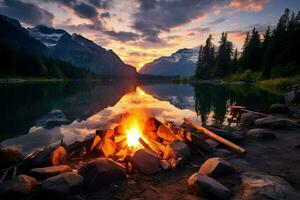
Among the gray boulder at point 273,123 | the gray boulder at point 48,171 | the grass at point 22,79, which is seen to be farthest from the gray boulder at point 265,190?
the grass at point 22,79

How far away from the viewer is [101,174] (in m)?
7.10

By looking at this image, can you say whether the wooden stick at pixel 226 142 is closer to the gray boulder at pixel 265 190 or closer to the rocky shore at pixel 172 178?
the rocky shore at pixel 172 178

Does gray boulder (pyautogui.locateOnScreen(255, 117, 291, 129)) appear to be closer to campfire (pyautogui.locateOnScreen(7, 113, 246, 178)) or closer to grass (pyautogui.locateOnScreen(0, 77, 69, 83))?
campfire (pyautogui.locateOnScreen(7, 113, 246, 178))

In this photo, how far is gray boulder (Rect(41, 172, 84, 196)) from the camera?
6.31m

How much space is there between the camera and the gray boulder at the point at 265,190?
5727mm

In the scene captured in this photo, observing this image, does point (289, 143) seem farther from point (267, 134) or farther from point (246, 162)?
point (246, 162)

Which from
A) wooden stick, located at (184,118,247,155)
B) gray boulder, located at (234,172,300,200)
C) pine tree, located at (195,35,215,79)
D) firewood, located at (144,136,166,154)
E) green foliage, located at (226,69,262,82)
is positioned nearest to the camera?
gray boulder, located at (234,172,300,200)

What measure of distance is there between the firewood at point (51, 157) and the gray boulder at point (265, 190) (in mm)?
6725

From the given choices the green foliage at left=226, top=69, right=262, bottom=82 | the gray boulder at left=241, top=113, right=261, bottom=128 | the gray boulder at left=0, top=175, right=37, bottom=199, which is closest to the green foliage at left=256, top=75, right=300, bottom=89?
the green foliage at left=226, top=69, right=262, bottom=82

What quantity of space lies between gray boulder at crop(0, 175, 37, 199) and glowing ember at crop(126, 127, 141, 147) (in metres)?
4.60

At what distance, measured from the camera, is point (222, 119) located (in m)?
21.3

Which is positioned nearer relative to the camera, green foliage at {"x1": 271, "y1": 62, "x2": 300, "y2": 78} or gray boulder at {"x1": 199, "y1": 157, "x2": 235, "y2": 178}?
gray boulder at {"x1": 199, "y1": 157, "x2": 235, "y2": 178}

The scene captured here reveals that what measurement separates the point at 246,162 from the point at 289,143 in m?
4.51

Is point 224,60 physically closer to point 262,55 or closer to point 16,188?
point 262,55
